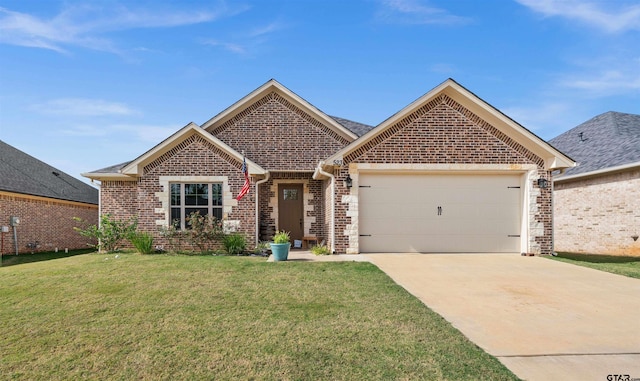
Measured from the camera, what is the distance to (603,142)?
1700cm

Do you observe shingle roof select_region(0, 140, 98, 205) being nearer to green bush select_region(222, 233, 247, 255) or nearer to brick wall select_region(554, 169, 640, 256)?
green bush select_region(222, 233, 247, 255)

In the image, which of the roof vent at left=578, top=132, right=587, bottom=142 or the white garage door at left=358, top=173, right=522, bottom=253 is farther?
the roof vent at left=578, top=132, right=587, bottom=142

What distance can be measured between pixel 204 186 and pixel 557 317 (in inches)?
427

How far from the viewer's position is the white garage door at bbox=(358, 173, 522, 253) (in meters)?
12.4

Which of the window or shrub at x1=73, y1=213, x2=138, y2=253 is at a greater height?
the window

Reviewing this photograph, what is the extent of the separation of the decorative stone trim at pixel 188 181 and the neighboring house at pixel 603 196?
506 inches

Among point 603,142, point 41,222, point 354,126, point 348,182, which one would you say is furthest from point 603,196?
point 41,222

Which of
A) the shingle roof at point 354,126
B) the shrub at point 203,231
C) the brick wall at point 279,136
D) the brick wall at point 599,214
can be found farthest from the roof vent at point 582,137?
the shrub at point 203,231

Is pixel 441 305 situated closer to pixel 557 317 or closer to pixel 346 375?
pixel 557 317

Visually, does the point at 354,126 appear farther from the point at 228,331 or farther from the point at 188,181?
the point at 228,331

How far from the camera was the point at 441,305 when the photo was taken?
6316 millimetres

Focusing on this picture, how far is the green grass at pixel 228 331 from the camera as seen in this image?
12.6 feet

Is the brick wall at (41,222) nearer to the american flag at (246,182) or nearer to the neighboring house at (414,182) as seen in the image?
the neighboring house at (414,182)

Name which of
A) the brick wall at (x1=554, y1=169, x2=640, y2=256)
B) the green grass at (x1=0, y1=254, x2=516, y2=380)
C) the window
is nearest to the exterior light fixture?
the green grass at (x1=0, y1=254, x2=516, y2=380)
